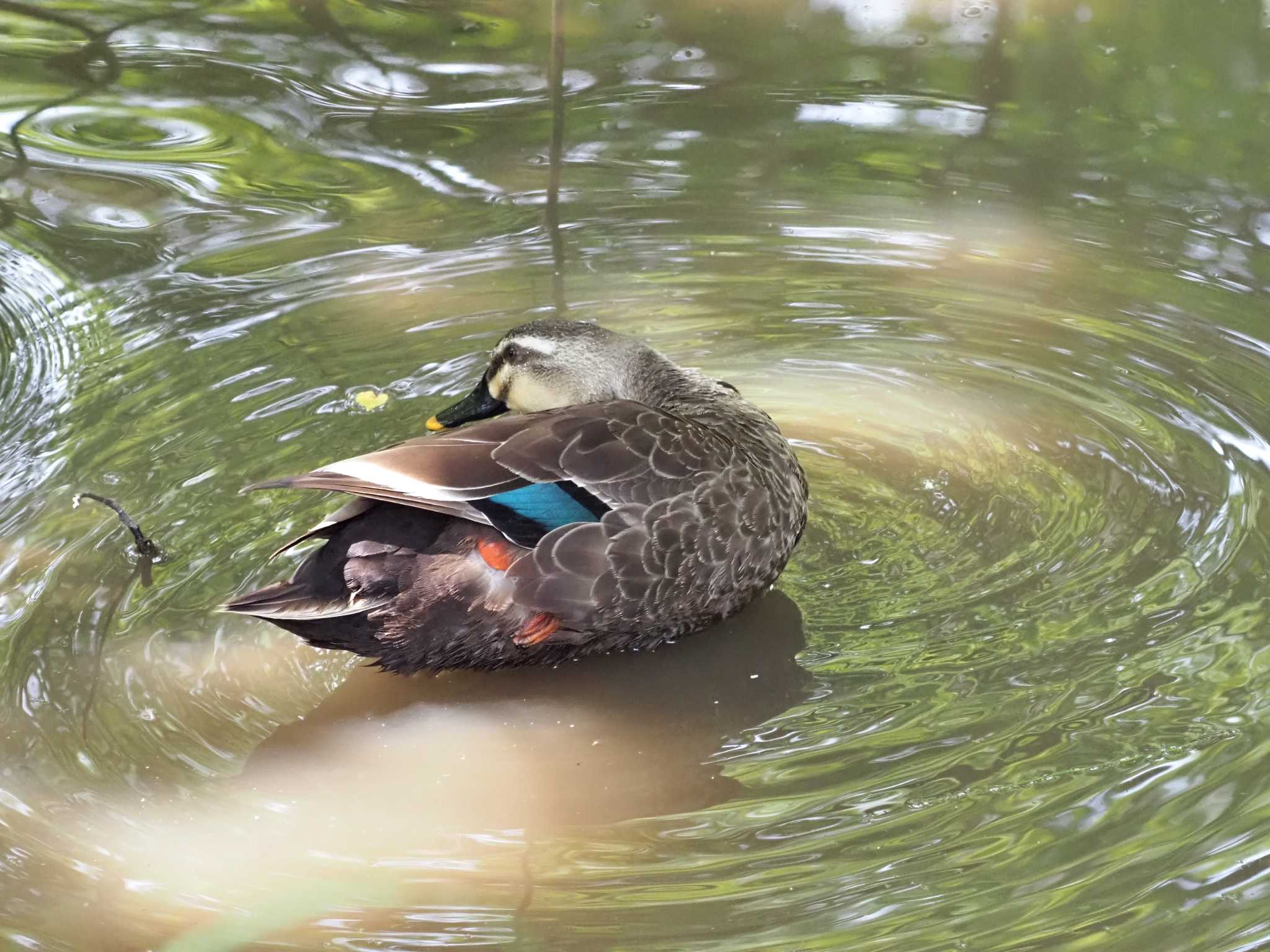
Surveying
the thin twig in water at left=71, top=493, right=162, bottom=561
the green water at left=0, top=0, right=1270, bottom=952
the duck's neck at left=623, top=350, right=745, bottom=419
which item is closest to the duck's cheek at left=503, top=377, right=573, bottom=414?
the duck's neck at left=623, top=350, right=745, bottom=419

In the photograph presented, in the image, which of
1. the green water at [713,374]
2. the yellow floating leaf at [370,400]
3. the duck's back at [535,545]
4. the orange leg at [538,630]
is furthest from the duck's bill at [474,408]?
the orange leg at [538,630]

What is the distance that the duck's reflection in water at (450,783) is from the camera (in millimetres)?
3398

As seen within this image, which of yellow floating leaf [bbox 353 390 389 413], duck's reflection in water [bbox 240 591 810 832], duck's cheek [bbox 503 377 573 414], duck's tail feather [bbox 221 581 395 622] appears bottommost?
duck's reflection in water [bbox 240 591 810 832]

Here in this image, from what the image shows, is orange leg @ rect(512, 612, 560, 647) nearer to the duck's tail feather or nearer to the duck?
the duck

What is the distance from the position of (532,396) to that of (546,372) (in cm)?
9

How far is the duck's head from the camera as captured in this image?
16.0 feet

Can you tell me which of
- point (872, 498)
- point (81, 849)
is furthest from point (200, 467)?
point (872, 498)

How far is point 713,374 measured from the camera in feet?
18.4

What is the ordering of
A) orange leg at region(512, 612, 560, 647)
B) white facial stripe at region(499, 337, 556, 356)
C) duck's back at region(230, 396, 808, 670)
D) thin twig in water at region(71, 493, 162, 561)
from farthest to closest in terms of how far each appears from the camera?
white facial stripe at region(499, 337, 556, 356)
thin twig in water at region(71, 493, 162, 561)
orange leg at region(512, 612, 560, 647)
duck's back at region(230, 396, 808, 670)

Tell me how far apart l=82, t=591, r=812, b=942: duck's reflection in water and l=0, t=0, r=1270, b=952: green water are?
0.01 meters

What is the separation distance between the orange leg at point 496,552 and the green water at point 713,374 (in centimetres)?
44

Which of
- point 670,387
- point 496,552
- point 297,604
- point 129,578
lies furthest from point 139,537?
point 670,387

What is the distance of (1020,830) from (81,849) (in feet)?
6.86

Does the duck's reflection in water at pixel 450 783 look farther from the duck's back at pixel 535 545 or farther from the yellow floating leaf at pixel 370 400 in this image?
the yellow floating leaf at pixel 370 400
